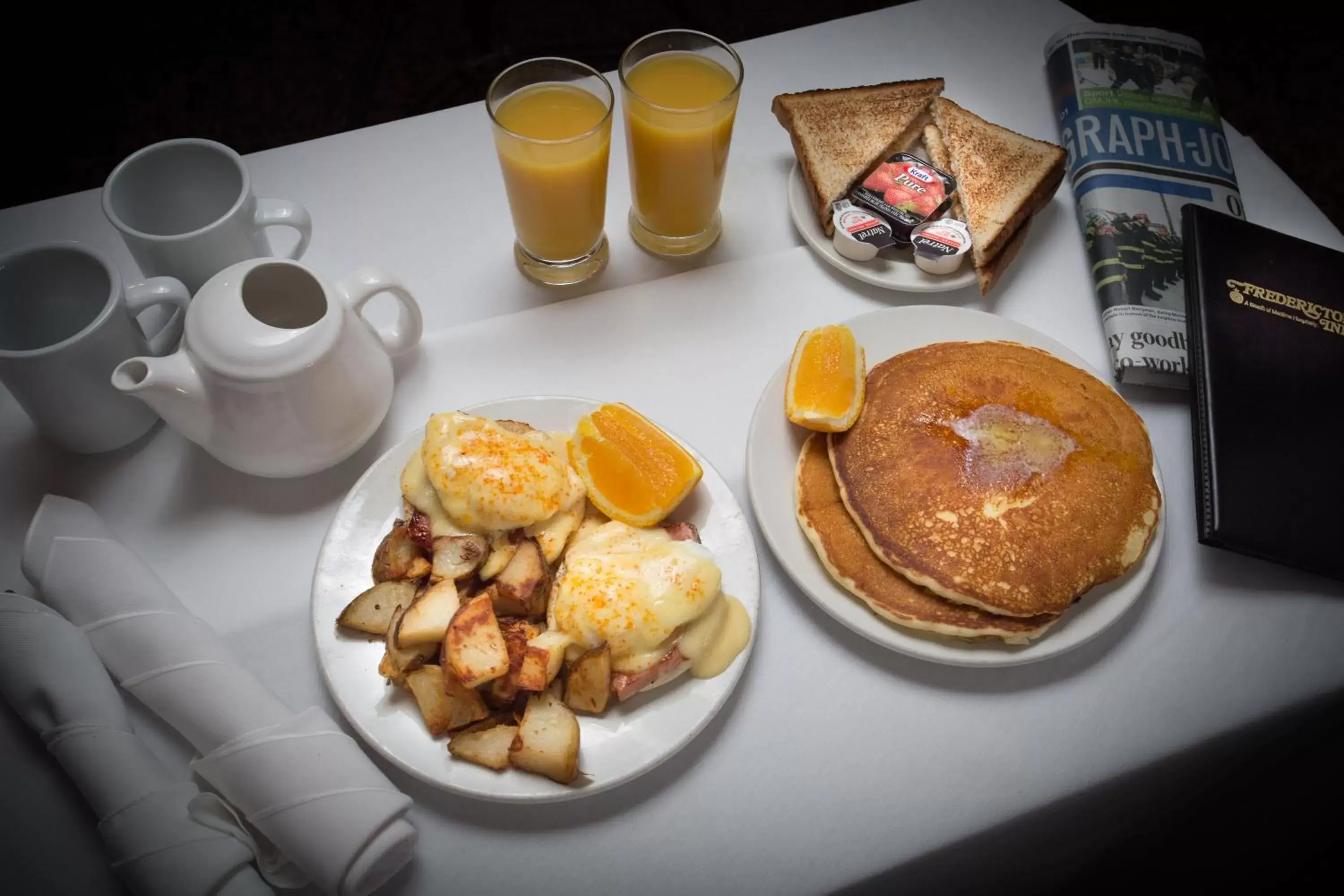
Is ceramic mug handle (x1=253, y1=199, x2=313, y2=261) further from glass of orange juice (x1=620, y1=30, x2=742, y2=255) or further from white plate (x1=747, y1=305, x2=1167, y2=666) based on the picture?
white plate (x1=747, y1=305, x2=1167, y2=666)

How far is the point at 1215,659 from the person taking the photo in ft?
3.95

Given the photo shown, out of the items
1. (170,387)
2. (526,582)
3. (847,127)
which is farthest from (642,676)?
(847,127)

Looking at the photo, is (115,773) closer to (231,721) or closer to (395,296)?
(231,721)

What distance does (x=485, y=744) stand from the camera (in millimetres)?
1002

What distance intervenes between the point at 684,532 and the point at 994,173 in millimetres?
909

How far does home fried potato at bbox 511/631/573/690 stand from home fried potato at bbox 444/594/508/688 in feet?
0.07

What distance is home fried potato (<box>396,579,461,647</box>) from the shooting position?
3.34 feet

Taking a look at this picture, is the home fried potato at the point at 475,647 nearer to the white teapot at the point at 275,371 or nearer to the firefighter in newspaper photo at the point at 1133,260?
the white teapot at the point at 275,371

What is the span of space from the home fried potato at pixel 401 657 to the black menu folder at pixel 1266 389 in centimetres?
103

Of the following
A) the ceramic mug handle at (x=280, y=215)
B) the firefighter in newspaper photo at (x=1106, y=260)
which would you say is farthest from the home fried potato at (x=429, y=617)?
the firefighter in newspaper photo at (x=1106, y=260)

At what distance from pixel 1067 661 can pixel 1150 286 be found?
670 mm

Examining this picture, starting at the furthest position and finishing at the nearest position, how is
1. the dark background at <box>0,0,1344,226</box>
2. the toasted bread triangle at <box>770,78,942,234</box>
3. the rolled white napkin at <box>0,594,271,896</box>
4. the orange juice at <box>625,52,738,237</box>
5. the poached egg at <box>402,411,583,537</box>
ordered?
1. the dark background at <box>0,0,1344,226</box>
2. the toasted bread triangle at <box>770,78,942,234</box>
3. the orange juice at <box>625,52,738,237</box>
4. the poached egg at <box>402,411,583,537</box>
5. the rolled white napkin at <box>0,594,271,896</box>

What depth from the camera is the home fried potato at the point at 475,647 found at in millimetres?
976

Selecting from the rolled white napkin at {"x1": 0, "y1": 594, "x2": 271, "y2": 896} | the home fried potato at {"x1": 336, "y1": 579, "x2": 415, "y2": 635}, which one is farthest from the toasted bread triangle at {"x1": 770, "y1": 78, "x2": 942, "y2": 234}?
the rolled white napkin at {"x1": 0, "y1": 594, "x2": 271, "y2": 896}
